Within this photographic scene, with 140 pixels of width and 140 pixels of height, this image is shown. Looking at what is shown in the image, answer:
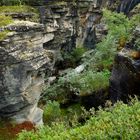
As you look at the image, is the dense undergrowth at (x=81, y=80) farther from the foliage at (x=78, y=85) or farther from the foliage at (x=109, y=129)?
the foliage at (x=109, y=129)

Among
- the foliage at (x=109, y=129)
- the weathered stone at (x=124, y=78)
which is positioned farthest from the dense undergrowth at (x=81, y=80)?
the weathered stone at (x=124, y=78)

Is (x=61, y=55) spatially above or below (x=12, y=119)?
below

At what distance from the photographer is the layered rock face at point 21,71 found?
1183 inches

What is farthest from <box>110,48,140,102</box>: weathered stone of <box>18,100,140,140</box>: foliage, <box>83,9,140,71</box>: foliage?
<box>18,100,140,140</box>: foliage

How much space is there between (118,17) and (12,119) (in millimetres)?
19663

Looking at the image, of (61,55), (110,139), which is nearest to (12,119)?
(110,139)

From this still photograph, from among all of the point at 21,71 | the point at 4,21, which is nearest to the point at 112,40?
the point at 4,21

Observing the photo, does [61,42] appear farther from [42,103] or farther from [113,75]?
[113,75]

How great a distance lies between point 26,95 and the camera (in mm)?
32094

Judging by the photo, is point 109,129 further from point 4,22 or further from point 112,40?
point 112,40

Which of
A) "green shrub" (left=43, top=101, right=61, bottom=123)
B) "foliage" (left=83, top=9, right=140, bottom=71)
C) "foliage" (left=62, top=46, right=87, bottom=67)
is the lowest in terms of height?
"foliage" (left=62, top=46, right=87, bottom=67)

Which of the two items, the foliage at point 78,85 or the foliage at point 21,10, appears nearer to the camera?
the foliage at point 78,85

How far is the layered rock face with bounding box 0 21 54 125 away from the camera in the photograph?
30047 mm

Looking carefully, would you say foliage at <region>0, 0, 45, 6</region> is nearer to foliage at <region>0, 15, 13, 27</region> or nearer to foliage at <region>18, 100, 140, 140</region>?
foliage at <region>0, 15, 13, 27</region>
